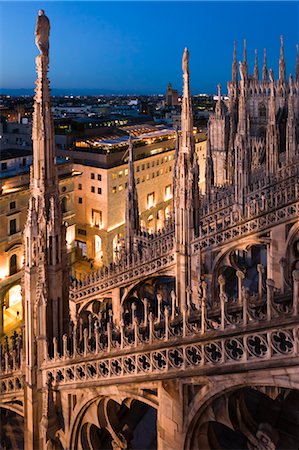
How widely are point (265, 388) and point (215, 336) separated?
5.01 ft

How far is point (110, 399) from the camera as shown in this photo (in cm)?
1349

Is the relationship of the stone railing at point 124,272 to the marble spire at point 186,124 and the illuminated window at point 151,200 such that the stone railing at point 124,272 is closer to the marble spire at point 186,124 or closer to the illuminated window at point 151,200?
the marble spire at point 186,124

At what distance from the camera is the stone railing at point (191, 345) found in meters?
9.77

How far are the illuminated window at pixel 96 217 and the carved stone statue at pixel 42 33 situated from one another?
4370cm

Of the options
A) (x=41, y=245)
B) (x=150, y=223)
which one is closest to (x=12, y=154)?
(x=150, y=223)

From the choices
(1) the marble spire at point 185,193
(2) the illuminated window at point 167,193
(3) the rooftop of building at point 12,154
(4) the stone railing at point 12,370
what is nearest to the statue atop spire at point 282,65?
(2) the illuminated window at point 167,193

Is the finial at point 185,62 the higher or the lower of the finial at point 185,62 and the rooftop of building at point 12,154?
the higher

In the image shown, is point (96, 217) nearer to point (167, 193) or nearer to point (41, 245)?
point (167, 193)

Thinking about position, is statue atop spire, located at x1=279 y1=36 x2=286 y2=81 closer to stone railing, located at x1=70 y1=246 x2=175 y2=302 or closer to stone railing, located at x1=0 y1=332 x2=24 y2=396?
stone railing, located at x1=70 y1=246 x2=175 y2=302

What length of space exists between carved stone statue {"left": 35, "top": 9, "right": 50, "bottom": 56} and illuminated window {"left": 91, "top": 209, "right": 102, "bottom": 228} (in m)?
43.7

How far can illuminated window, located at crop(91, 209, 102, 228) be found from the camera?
57.3m

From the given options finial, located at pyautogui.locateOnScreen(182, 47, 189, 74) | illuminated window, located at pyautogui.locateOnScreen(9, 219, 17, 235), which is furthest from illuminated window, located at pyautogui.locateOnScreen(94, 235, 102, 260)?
finial, located at pyautogui.locateOnScreen(182, 47, 189, 74)

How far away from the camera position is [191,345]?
11094 mm

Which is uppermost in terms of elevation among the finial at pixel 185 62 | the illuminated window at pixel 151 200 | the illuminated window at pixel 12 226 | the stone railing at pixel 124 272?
the finial at pixel 185 62
